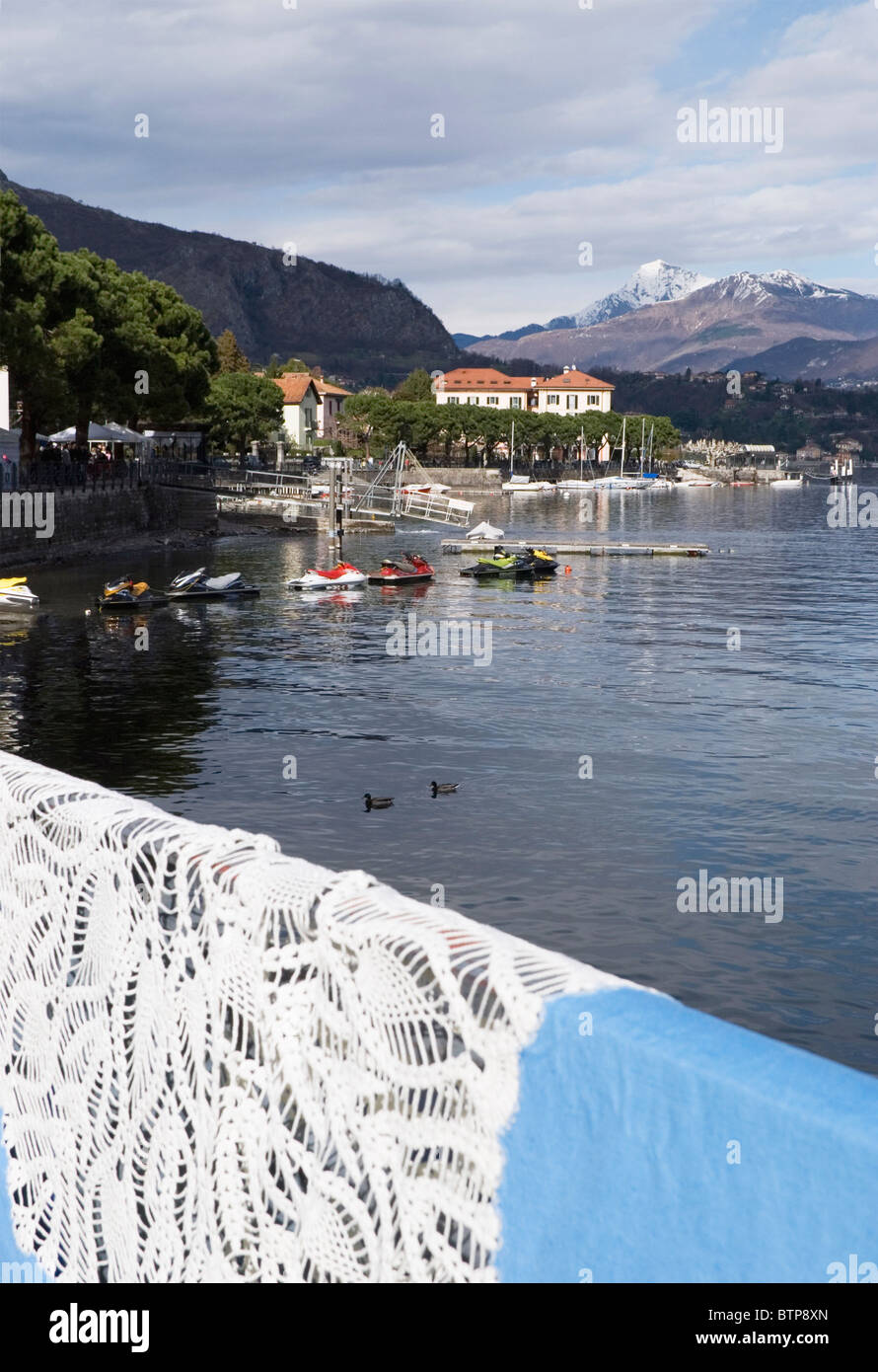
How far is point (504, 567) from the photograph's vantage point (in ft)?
205

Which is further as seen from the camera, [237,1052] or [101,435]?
[101,435]

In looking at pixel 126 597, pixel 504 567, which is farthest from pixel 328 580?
pixel 126 597

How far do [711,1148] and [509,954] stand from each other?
56cm

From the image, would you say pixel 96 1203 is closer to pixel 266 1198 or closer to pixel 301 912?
pixel 266 1198

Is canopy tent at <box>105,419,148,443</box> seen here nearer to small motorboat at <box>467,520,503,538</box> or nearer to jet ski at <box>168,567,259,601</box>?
small motorboat at <box>467,520,503,538</box>

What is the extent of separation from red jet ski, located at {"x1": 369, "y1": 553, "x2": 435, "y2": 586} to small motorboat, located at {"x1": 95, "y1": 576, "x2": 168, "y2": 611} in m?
12.8

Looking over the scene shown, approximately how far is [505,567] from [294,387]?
119077mm

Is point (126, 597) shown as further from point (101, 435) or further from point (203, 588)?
point (101, 435)

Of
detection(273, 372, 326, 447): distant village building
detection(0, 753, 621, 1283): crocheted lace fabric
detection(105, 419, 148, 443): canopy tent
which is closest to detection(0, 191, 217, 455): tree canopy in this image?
detection(105, 419, 148, 443): canopy tent

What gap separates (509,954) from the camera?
8.81 feet

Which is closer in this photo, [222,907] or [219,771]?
[222,907]

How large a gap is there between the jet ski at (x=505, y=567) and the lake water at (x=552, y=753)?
8.26m
